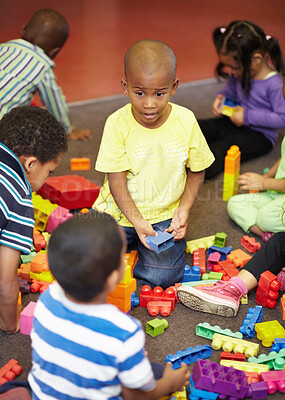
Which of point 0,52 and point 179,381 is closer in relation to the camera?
point 179,381

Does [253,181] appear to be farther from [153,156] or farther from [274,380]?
[274,380]

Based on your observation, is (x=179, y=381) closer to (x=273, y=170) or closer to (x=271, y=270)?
(x=271, y=270)

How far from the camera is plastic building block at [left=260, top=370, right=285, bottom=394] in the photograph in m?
1.16

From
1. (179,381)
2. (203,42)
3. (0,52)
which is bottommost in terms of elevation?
(203,42)

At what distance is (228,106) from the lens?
2.35 m

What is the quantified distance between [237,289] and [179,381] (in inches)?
17.7

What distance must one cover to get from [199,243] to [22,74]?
0.97m

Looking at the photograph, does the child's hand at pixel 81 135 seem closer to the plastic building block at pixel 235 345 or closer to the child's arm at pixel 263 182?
the child's arm at pixel 263 182

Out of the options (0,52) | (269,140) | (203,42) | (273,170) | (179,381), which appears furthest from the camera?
(203,42)

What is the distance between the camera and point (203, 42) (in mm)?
3938

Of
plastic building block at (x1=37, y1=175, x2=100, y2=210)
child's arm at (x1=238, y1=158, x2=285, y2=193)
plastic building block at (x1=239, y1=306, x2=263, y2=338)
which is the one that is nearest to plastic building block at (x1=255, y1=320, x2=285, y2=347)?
plastic building block at (x1=239, y1=306, x2=263, y2=338)

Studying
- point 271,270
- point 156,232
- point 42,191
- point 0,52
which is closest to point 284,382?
point 271,270

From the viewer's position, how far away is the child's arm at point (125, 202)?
149 centimetres

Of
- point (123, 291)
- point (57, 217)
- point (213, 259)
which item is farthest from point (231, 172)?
point (123, 291)
